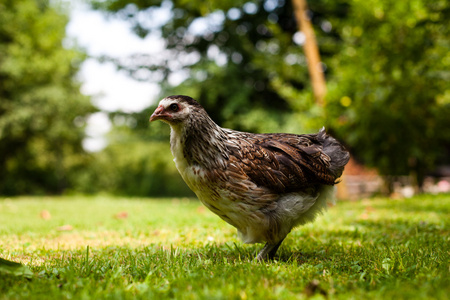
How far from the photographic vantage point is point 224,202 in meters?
3.10

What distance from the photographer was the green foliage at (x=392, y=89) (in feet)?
30.4

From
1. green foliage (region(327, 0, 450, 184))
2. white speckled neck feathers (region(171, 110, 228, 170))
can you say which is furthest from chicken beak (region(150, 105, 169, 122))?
green foliage (region(327, 0, 450, 184))

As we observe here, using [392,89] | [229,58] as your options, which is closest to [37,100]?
[229,58]

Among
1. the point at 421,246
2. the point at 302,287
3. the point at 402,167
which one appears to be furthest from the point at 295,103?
the point at 302,287

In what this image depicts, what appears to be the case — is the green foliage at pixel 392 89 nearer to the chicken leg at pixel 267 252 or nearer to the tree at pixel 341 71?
the tree at pixel 341 71

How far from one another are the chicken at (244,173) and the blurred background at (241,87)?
4204mm

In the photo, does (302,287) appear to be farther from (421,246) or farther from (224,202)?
(421,246)

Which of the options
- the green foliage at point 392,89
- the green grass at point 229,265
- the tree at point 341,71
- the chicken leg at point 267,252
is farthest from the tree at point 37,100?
the chicken leg at point 267,252

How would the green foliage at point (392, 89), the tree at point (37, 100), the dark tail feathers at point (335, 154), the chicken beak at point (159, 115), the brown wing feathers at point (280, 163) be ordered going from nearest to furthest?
the chicken beak at point (159, 115)
the brown wing feathers at point (280, 163)
the dark tail feathers at point (335, 154)
the green foliage at point (392, 89)
the tree at point (37, 100)

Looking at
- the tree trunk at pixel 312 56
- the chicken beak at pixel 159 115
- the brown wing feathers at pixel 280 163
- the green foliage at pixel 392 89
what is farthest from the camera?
the tree trunk at pixel 312 56

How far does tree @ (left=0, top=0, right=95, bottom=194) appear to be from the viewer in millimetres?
18391

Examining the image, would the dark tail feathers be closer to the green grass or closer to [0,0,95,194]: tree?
the green grass

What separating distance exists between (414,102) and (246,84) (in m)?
6.55

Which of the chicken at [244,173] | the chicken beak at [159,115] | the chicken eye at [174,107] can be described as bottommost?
the chicken at [244,173]
